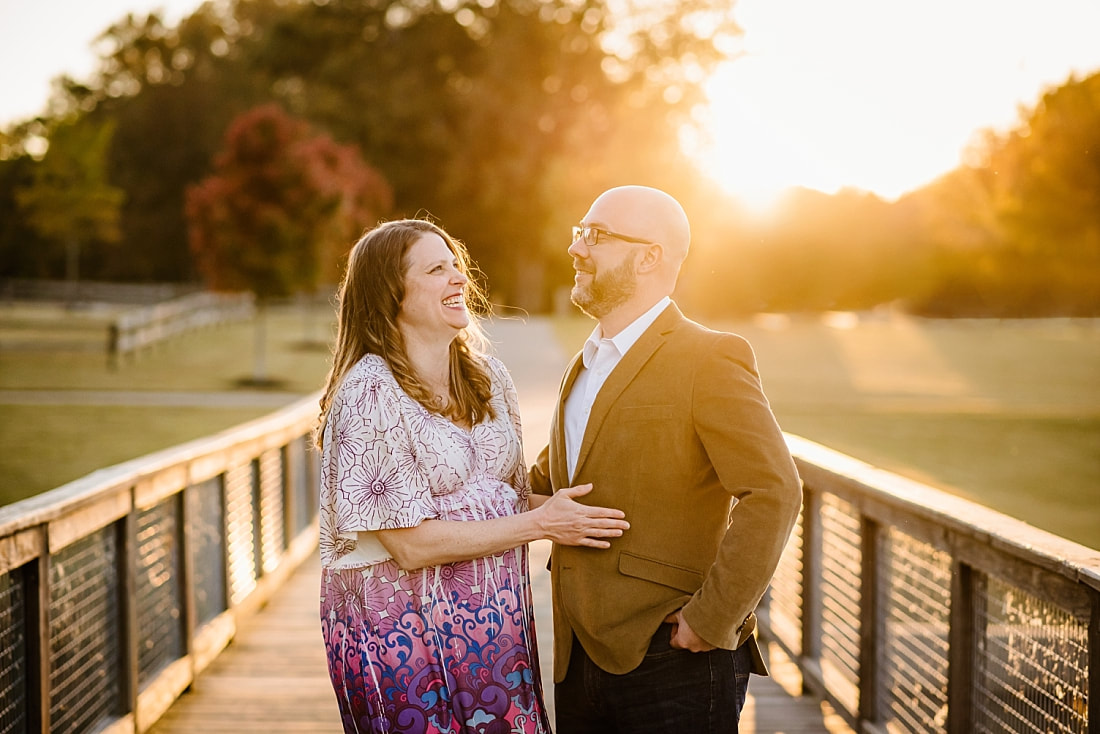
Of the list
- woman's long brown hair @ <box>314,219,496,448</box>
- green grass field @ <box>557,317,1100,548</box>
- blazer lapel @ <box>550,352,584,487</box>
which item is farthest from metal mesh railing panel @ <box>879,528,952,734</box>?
green grass field @ <box>557,317,1100,548</box>

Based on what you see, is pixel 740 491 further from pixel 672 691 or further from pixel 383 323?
pixel 383 323

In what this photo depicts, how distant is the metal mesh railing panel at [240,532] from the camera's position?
5.12m

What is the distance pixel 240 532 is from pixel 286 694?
1.13 meters

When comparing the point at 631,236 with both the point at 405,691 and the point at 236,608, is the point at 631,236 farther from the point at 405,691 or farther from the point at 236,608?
the point at 236,608

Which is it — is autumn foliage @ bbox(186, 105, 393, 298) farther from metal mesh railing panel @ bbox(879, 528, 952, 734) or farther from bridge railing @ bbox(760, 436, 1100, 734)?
metal mesh railing panel @ bbox(879, 528, 952, 734)

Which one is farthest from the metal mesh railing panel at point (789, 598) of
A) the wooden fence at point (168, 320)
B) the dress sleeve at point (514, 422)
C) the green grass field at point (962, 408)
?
the wooden fence at point (168, 320)

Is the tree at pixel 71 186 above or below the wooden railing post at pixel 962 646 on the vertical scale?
above

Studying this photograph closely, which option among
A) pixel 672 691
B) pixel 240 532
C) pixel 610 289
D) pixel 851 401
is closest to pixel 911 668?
pixel 672 691

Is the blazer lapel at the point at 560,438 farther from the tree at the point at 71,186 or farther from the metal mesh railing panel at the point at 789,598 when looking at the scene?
the tree at the point at 71,186

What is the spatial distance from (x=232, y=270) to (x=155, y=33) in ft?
144

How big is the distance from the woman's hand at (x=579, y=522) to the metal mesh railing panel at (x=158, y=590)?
84.1 inches

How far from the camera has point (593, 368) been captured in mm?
2607

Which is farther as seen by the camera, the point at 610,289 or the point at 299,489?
the point at 299,489

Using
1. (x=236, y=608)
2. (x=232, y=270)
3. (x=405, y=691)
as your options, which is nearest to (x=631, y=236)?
(x=405, y=691)
